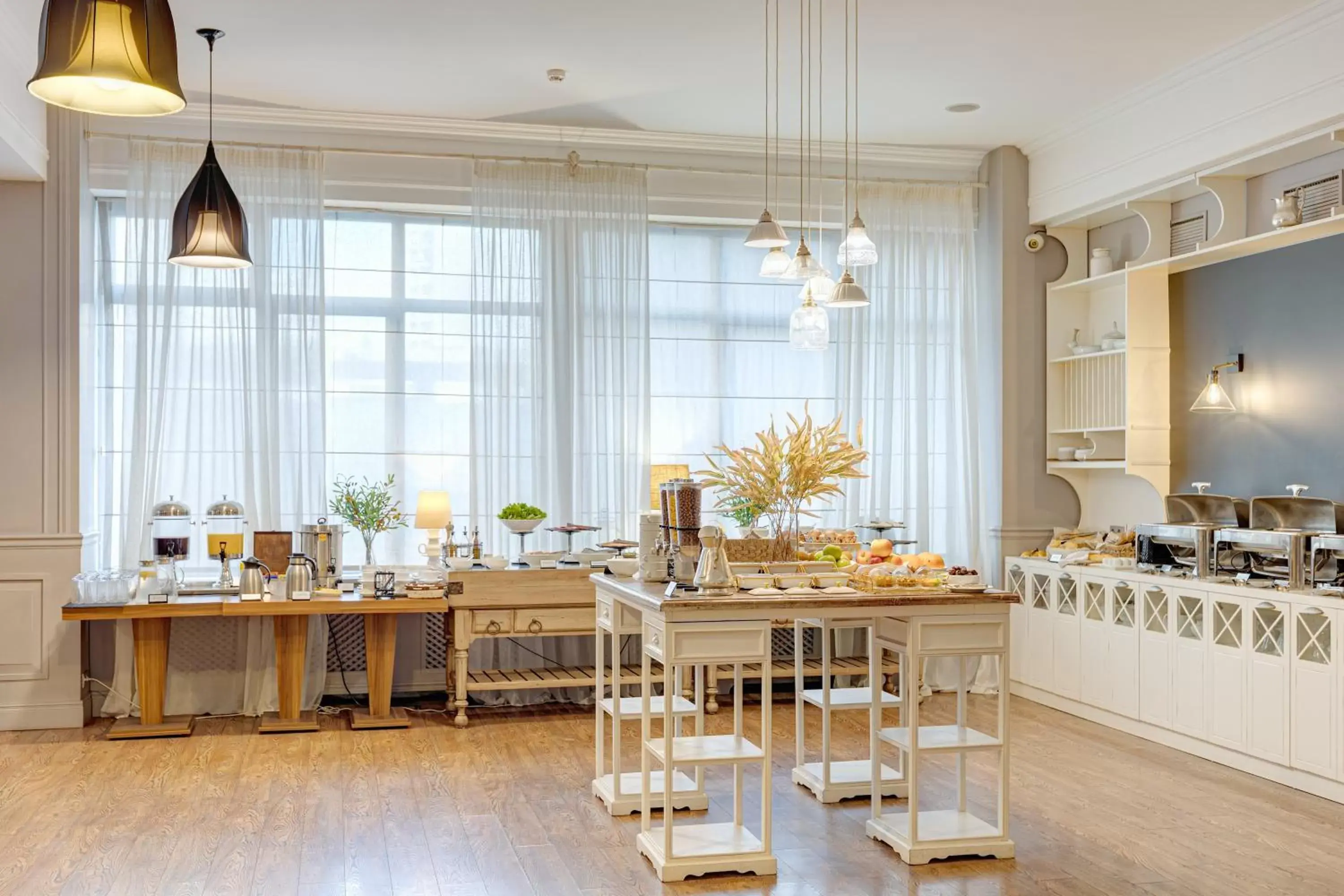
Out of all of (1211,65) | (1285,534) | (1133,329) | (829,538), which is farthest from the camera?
(1133,329)

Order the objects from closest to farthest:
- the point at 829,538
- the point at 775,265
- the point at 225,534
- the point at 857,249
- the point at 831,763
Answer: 1. the point at 857,249
2. the point at 775,265
3. the point at 831,763
4. the point at 829,538
5. the point at 225,534

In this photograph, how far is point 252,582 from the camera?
5.88m

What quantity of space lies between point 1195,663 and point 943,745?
2114 mm

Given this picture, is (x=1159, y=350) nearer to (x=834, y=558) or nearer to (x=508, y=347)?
(x=834, y=558)

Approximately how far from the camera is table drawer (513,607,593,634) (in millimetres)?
6238

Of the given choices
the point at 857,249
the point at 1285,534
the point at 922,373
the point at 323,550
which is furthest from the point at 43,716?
the point at 1285,534

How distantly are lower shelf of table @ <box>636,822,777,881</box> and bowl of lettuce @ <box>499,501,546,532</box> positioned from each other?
257 cm

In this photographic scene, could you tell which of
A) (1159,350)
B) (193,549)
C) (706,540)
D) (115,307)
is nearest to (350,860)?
(706,540)

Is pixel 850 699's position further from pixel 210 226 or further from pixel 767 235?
pixel 210 226

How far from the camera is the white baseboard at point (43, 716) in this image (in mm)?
5914

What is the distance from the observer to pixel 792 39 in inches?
214

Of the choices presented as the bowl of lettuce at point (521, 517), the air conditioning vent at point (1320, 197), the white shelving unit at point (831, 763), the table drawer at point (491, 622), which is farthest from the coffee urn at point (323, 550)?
the air conditioning vent at point (1320, 197)

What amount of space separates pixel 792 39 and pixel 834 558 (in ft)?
8.07

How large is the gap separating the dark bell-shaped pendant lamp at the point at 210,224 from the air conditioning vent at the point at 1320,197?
4.67m
